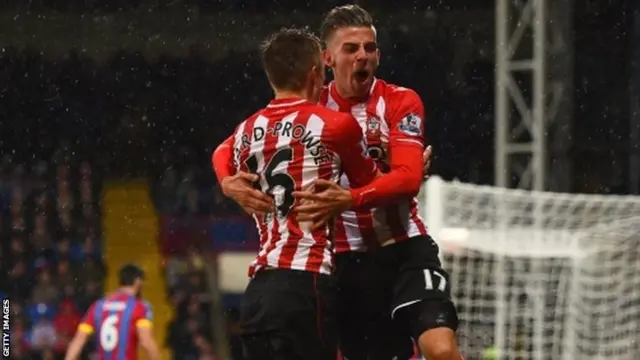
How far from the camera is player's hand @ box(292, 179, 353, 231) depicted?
321 centimetres

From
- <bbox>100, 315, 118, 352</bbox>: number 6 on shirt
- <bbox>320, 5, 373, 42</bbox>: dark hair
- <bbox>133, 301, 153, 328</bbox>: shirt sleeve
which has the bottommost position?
<bbox>100, 315, 118, 352</bbox>: number 6 on shirt

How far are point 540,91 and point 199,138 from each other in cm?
567

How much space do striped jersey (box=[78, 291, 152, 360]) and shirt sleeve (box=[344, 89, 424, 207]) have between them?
4135 millimetres

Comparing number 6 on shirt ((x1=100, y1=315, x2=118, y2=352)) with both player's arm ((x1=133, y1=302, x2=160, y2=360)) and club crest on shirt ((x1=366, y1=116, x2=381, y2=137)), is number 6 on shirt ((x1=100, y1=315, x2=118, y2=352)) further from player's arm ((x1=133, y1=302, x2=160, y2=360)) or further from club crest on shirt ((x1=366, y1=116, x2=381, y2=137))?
club crest on shirt ((x1=366, y1=116, x2=381, y2=137))

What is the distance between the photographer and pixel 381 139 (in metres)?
3.79

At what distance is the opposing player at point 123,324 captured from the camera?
752 centimetres

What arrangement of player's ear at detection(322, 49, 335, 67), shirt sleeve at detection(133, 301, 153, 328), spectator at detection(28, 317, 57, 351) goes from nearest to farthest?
player's ear at detection(322, 49, 335, 67) → shirt sleeve at detection(133, 301, 153, 328) → spectator at detection(28, 317, 57, 351)

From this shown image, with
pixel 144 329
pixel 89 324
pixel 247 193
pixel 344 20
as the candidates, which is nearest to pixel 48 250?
pixel 89 324

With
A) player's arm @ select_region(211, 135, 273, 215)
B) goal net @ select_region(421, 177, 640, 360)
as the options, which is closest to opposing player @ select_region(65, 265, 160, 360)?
goal net @ select_region(421, 177, 640, 360)

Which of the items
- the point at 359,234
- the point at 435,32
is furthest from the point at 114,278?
the point at 359,234

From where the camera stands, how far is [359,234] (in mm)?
3961

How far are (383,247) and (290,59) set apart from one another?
0.91 meters

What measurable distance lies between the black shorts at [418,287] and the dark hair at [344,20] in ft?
2.31

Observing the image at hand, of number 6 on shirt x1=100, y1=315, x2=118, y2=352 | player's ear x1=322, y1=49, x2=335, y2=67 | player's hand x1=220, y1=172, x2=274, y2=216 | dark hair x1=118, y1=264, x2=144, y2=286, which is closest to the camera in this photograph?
player's hand x1=220, y1=172, x2=274, y2=216
